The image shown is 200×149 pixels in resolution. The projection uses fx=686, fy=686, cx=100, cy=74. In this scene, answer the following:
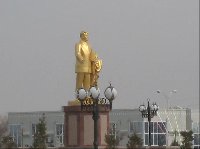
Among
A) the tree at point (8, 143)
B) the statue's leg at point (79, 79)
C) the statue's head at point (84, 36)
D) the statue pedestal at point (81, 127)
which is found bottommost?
the tree at point (8, 143)

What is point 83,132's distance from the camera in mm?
29406

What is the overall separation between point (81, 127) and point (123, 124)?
4915cm

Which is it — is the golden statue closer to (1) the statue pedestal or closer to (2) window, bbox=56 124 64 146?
(1) the statue pedestal

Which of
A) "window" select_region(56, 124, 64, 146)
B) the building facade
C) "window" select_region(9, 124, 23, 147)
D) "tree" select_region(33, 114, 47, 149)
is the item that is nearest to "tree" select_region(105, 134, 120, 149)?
"tree" select_region(33, 114, 47, 149)


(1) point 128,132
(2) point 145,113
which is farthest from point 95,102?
(1) point 128,132

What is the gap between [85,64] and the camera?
98.6 ft

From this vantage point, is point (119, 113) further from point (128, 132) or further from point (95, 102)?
point (95, 102)

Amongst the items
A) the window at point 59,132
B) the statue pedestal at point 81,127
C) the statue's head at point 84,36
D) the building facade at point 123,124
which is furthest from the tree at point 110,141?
the window at point 59,132

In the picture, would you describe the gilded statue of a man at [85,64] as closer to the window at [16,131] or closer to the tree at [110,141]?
the tree at [110,141]

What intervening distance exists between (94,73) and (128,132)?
1852 inches

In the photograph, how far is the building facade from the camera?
7738cm

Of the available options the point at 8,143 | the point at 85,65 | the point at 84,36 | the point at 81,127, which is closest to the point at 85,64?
the point at 85,65

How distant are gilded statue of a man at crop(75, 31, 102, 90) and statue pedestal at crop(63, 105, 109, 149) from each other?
1209 millimetres

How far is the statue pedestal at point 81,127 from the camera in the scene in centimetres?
2939
